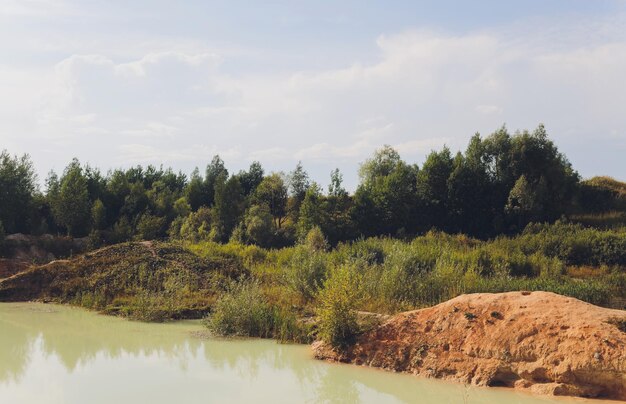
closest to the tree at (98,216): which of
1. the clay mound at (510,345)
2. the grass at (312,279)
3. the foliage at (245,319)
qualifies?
the grass at (312,279)

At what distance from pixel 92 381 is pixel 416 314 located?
7053mm

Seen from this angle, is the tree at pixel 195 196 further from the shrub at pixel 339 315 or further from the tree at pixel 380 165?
the shrub at pixel 339 315

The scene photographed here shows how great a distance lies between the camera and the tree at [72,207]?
130ft

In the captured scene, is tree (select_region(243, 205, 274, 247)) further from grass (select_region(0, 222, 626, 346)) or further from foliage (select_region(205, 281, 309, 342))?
foliage (select_region(205, 281, 309, 342))

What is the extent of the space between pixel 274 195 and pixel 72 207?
1579 cm

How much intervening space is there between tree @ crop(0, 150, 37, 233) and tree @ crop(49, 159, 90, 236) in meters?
2.11

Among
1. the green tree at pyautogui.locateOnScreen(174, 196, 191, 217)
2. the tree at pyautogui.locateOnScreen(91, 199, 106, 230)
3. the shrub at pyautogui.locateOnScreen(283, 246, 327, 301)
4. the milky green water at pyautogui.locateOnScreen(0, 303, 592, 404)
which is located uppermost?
the green tree at pyautogui.locateOnScreen(174, 196, 191, 217)

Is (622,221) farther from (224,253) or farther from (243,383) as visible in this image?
(243,383)

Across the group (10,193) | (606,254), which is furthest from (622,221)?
(10,193)

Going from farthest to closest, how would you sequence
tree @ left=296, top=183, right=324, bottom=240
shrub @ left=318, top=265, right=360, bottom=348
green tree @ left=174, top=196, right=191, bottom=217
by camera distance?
green tree @ left=174, top=196, right=191, bottom=217, tree @ left=296, top=183, right=324, bottom=240, shrub @ left=318, top=265, right=360, bottom=348

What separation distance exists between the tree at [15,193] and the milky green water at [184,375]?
2639 centimetres

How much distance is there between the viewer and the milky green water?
10016mm

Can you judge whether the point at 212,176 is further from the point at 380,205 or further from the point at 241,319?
the point at 241,319

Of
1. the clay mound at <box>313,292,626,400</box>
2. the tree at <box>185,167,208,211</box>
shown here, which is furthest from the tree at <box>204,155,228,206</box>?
the clay mound at <box>313,292,626,400</box>
